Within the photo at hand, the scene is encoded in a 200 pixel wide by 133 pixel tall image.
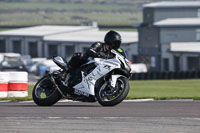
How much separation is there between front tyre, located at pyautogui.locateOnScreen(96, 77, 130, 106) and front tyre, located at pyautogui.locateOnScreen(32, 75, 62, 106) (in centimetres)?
111

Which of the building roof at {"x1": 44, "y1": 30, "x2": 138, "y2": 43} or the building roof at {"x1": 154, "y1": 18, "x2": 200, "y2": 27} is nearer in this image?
the building roof at {"x1": 154, "y1": 18, "x2": 200, "y2": 27}

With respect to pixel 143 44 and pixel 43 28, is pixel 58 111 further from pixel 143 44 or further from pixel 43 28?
pixel 43 28

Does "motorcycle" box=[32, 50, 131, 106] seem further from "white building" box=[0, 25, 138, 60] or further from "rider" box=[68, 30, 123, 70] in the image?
"white building" box=[0, 25, 138, 60]

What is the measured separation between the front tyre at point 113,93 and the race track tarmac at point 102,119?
18 centimetres

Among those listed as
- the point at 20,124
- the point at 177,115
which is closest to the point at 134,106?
the point at 177,115

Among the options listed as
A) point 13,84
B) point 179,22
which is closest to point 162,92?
point 13,84

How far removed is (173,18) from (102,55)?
3212 inches

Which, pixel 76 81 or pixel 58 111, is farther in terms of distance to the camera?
pixel 76 81

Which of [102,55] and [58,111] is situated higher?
[102,55]

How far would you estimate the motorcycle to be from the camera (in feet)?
45.0

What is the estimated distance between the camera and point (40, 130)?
9734 mm

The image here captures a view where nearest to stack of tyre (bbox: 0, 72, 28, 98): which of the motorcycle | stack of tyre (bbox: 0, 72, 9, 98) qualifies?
stack of tyre (bbox: 0, 72, 9, 98)

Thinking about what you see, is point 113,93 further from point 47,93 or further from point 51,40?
point 51,40

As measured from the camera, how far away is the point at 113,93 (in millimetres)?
13797
